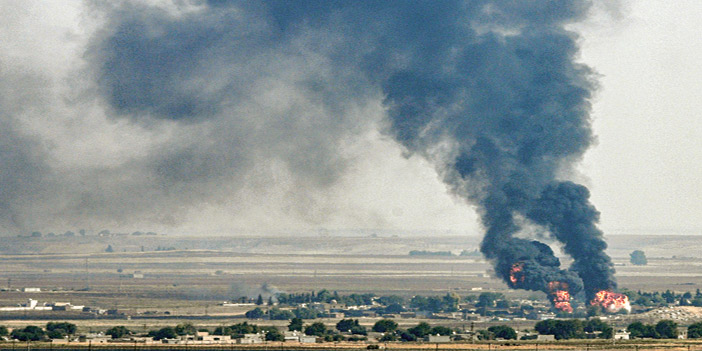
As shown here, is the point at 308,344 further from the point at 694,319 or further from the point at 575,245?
the point at 694,319

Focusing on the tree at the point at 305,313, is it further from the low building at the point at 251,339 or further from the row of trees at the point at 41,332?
the row of trees at the point at 41,332

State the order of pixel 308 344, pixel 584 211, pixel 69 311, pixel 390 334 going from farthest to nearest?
pixel 69 311, pixel 584 211, pixel 390 334, pixel 308 344

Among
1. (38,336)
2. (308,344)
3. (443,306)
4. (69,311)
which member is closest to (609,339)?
(308,344)

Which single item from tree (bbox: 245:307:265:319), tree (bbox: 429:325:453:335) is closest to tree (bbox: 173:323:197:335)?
tree (bbox: 245:307:265:319)

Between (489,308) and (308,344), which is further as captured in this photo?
(489,308)

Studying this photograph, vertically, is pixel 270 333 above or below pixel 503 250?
below

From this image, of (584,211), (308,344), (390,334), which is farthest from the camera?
(584,211)
